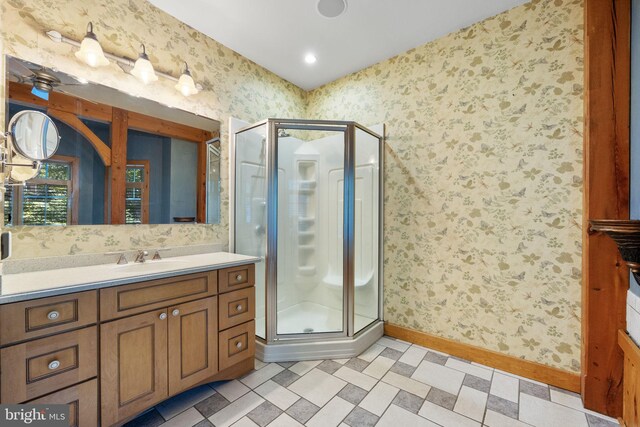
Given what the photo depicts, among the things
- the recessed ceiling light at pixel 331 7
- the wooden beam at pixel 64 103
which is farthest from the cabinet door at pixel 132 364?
the recessed ceiling light at pixel 331 7

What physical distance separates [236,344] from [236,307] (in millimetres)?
241

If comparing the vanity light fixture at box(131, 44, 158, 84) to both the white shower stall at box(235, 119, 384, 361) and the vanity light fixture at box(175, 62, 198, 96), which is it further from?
the white shower stall at box(235, 119, 384, 361)

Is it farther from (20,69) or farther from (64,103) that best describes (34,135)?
(20,69)

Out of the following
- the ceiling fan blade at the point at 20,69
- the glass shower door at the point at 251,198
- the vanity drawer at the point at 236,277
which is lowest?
the vanity drawer at the point at 236,277

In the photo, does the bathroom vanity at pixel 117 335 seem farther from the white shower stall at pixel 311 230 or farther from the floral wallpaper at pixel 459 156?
the floral wallpaper at pixel 459 156

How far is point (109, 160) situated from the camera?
1.63 metres

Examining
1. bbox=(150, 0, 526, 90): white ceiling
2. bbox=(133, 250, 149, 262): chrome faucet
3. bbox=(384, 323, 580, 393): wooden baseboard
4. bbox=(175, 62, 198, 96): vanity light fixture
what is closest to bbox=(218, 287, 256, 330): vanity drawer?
bbox=(133, 250, 149, 262): chrome faucet

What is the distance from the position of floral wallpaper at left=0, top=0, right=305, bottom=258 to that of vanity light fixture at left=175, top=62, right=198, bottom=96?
5 cm

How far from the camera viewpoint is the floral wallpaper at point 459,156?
165 cm

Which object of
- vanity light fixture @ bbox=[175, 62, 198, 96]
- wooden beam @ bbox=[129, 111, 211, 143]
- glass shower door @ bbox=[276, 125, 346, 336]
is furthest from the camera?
glass shower door @ bbox=[276, 125, 346, 336]

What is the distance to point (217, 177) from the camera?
2.19 metres

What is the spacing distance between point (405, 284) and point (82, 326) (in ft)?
7.12

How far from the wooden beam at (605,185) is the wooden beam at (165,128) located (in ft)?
8.49

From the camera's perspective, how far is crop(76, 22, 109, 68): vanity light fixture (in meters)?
1.50
